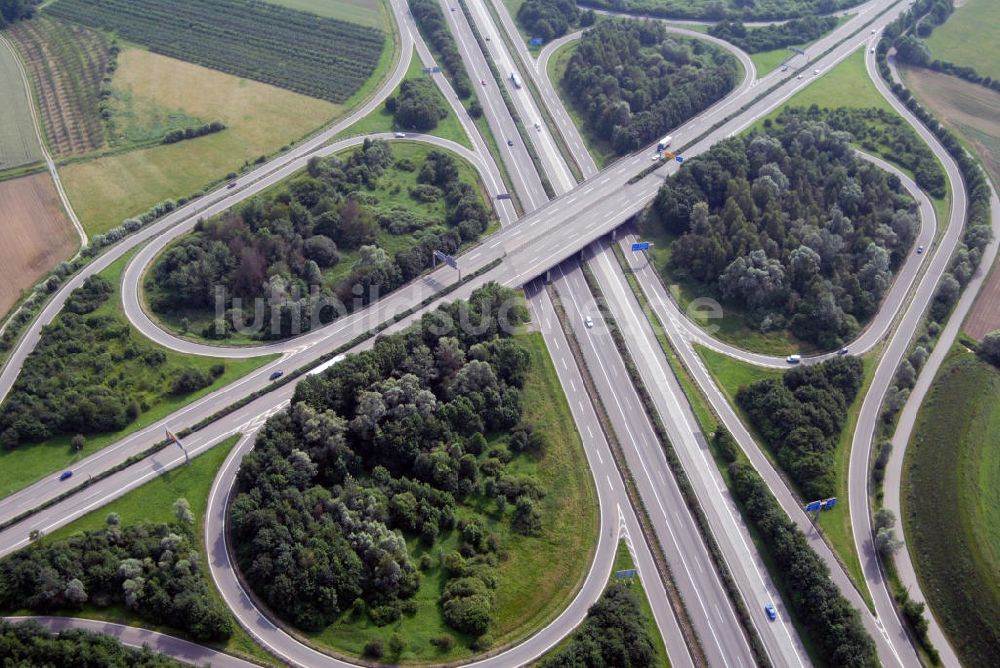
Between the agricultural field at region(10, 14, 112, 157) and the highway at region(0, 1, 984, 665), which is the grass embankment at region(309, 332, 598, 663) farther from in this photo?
the agricultural field at region(10, 14, 112, 157)

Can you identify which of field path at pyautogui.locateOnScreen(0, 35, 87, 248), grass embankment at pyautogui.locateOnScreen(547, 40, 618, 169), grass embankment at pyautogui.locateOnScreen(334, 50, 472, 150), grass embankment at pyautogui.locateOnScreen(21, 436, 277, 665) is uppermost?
grass embankment at pyautogui.locateOnScreen(547, 40, 618, 169)

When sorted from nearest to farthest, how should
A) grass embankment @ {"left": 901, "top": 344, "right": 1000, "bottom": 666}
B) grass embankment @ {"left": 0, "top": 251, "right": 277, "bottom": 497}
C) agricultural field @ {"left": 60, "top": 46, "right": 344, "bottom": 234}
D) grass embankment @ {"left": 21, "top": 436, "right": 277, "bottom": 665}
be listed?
1. grass embankment @ {"left": 21, "top": 436, "right": 277, "bottom": 665}
2. grass embankment @ {"left": 901, "top": 344, "right": 1000, "bottom": 666}
3. grass embankment @ {"left": 0, "top": 251, "right": 277, "bottom": 497}
4. agricultural field @ {"left": 60, "top": 46, "right": 344, "bottom": 234}

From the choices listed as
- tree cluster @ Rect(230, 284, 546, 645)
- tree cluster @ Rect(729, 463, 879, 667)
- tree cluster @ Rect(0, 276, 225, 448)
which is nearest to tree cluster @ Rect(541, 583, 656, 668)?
tree cluster @ Rect(230, 284, 546, 645)

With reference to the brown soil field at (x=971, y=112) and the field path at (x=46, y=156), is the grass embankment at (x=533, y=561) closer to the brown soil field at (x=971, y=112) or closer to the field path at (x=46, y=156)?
the field path at (x=46, y=156)

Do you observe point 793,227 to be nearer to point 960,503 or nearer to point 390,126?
point 960,503

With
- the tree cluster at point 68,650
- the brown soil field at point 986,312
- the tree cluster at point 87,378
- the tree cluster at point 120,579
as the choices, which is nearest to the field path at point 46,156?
the tree cluster at point 87,378

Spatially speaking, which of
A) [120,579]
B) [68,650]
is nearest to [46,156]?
[120,579]

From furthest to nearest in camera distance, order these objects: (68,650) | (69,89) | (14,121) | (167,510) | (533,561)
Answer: (69,89) < (14,121) < (167,510) < (533,561) < (68,650)
